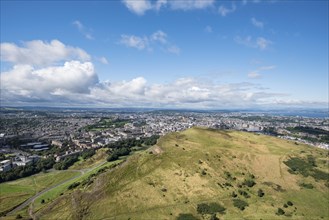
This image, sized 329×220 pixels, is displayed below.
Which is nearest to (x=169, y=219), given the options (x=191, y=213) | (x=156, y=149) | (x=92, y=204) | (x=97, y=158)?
(x=191, y=213)

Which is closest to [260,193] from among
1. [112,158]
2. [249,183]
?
[249,183]

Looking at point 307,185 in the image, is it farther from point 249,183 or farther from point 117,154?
point 117,154

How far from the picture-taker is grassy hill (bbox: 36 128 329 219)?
8131cm

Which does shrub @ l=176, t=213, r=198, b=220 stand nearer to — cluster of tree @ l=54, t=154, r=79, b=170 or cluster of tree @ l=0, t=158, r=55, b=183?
cluster of tree @ l=54, t=154, r=79, b=170

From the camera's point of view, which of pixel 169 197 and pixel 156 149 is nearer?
pixel 169 197

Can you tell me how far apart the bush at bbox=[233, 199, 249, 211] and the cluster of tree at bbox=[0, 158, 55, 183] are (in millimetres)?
119647

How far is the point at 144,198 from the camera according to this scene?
87562 millimetres

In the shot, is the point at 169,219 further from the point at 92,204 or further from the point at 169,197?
the point at 92,204

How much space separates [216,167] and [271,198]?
83.3 feet

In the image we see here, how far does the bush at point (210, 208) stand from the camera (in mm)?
80438

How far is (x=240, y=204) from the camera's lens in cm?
→ 8456

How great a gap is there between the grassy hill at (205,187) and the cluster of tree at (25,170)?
6656 cm

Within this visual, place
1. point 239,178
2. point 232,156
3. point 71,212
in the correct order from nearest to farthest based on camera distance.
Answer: point 71,212, point 239,178, point 232,156

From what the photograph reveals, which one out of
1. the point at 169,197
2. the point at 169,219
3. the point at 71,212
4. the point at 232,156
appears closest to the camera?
the point at 169,219
